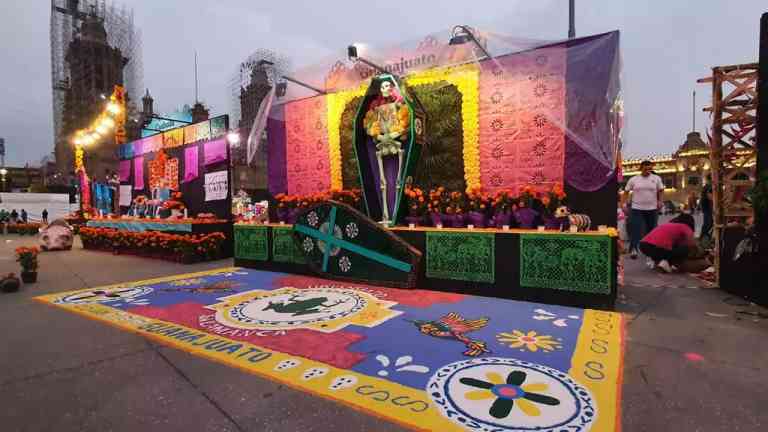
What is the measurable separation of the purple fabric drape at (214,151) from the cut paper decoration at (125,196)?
421 centimetres

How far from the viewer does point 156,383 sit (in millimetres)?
2211

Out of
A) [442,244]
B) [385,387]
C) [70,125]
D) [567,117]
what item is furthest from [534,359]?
[70,125]

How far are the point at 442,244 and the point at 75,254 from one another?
959cm

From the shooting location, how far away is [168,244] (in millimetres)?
7863

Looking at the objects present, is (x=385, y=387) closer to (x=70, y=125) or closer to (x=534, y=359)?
(x=534, y=359)

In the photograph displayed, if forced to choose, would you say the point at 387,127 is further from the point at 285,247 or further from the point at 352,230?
the point at 285,247

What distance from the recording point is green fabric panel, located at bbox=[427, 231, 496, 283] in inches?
168

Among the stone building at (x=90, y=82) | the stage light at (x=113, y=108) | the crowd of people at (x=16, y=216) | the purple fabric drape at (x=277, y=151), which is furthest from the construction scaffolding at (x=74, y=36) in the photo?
the purple fabric drape at (x=277, y=151)

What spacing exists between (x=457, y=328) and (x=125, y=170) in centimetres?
1219

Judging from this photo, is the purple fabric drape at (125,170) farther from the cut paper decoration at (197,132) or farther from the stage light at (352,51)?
the stage light at (352,51)

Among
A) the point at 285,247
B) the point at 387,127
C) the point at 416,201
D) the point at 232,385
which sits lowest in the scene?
the point at 232,385

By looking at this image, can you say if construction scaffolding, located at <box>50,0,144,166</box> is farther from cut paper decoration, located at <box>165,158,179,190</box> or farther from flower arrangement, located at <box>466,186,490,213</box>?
flower arrangement, located at <box>466,186,490,213</box>

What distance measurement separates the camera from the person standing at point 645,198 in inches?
226

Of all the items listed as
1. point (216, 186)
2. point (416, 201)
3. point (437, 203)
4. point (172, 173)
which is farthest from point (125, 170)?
point (437, 203)
